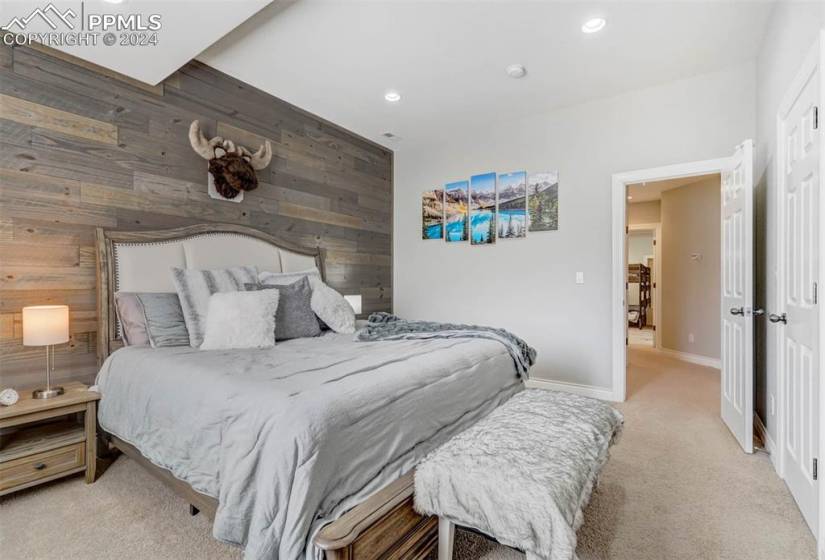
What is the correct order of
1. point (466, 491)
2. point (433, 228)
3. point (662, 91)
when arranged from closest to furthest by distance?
point (466, 491), point (662, 91), point (433, 228)

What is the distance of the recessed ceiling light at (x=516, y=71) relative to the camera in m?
→ 3.22

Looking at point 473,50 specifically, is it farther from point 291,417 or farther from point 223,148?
point 291,417

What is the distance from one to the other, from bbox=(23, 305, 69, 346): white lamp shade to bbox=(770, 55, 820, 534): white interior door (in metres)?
3.51

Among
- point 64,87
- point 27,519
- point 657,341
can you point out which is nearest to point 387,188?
point 64,87

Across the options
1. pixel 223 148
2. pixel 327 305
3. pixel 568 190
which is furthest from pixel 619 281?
pixel 223 148

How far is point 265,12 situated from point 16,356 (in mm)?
2526

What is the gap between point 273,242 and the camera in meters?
3.70

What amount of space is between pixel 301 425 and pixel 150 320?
68.1 inches

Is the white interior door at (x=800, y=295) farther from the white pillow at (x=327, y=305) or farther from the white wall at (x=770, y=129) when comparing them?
the white pillow at (x=327, y=305)

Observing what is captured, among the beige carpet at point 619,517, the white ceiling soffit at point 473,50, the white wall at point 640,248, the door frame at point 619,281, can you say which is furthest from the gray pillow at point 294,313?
the white wall at point 640,248

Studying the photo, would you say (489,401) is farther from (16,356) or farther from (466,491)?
(16,356)

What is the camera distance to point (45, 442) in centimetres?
215

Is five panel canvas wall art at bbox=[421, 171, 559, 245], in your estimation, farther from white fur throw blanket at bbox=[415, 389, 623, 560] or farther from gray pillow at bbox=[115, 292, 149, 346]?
gray pillow at bbox=[115, 292, 149, 346]

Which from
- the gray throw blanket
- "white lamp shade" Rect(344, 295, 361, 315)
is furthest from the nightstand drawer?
"white lamp shade" Rect(344, 295, 361, 315)
